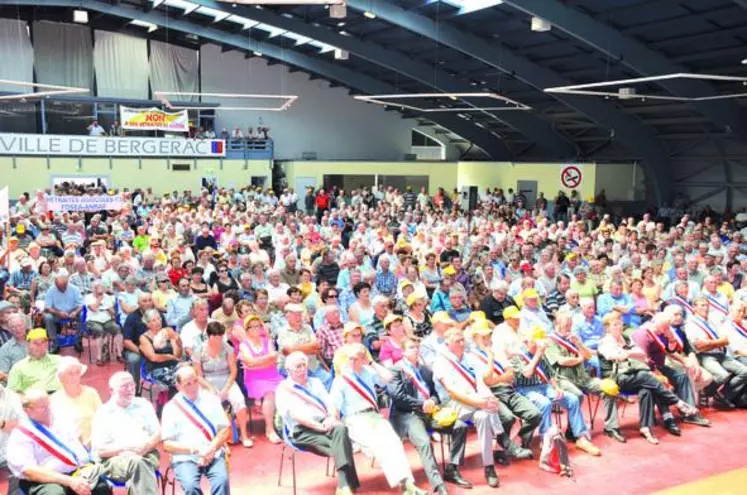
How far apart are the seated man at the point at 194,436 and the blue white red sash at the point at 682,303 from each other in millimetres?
5556

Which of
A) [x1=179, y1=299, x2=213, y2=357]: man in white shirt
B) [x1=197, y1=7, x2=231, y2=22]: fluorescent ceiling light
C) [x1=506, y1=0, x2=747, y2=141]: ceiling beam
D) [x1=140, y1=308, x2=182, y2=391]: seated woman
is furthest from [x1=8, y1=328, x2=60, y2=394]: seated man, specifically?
[x1=197, y1=7, x2=231, y2=22]: fluorescent ceiling light

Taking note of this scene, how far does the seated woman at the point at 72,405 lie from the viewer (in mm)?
4836

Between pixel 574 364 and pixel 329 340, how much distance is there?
232cm

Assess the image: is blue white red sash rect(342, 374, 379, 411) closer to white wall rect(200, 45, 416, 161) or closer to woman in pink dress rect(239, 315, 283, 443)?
woman in pink dress rect(239, 315, 283, 443)

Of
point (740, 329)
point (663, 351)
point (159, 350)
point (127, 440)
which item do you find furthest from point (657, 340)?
point (127, 440)

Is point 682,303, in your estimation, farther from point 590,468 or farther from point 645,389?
point 590,468

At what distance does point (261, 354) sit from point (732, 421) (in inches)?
189

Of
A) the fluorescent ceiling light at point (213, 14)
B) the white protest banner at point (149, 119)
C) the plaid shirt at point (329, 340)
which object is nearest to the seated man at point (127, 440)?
the plaid shirt at point (329, 340)

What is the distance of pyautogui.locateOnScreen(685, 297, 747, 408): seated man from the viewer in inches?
290

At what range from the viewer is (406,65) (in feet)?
67.0

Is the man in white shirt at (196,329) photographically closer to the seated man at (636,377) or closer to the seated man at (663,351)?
the seated man at (636,377)

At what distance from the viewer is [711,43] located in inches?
552

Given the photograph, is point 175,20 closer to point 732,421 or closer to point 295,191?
point 295,191

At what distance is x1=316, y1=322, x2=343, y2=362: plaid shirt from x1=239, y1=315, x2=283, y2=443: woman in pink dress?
1.70ft
